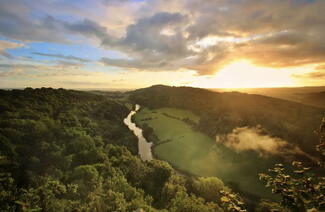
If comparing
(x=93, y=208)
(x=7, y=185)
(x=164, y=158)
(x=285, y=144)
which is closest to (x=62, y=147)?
(x=7, y=185)

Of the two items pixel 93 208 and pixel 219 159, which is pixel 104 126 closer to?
pixel 219 159

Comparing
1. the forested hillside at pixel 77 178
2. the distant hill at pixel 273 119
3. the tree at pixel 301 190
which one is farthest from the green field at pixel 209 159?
the tree at pixel 301 190

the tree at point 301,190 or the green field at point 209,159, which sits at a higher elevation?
the tree at point 301,190

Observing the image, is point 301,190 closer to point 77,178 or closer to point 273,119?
point 77,178

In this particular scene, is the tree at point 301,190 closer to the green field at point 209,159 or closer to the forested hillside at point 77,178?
the forested hillside at point 77,178

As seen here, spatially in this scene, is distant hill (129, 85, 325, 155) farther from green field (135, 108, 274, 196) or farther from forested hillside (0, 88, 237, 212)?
forested hillside (0, 88, 237, 212)
